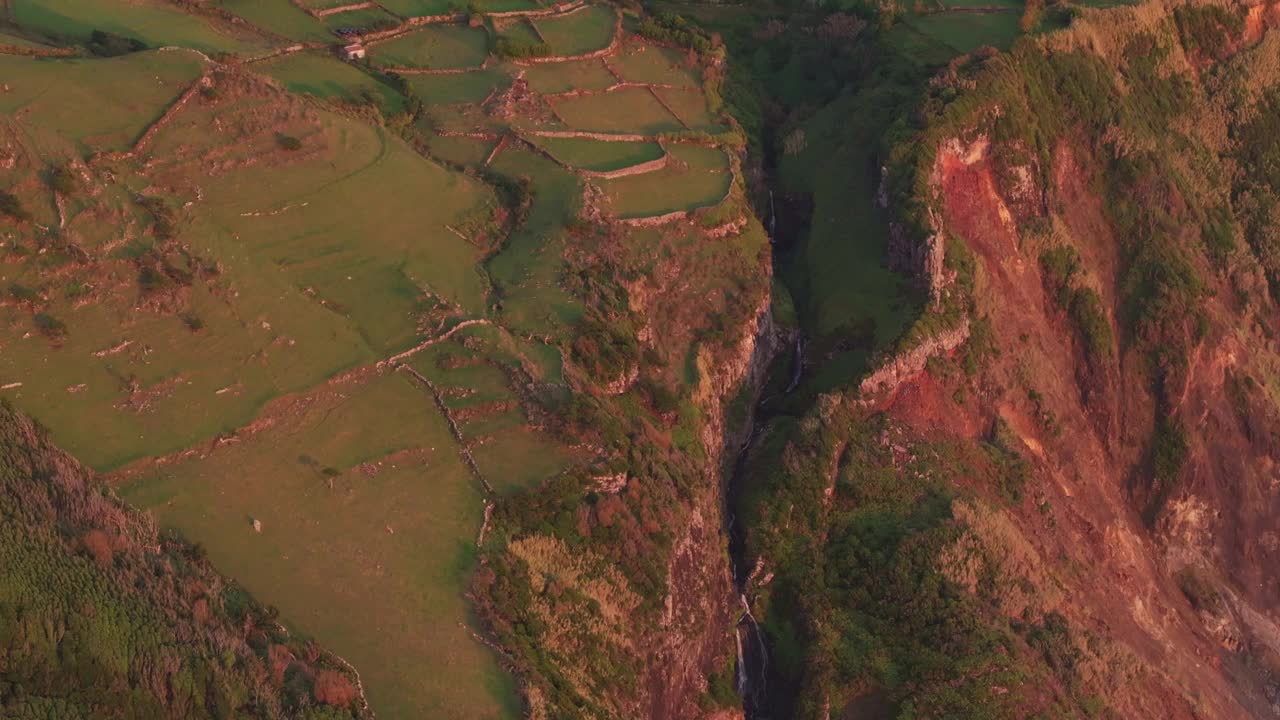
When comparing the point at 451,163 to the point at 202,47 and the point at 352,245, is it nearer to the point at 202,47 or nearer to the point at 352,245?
the point at 352,245

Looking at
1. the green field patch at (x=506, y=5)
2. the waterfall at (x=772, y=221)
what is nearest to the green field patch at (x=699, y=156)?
the waterfall at (x=772, y=221)

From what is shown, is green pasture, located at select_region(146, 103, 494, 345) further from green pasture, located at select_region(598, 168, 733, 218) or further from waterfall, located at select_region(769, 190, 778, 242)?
waterfall, located at select_region(769, 190, 778, 242)

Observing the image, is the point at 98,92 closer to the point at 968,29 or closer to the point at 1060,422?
the point at 1060,422

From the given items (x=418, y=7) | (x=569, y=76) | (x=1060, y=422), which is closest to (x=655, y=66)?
(x=569, y=76)

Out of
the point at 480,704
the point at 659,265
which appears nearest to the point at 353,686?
the point at 480,704

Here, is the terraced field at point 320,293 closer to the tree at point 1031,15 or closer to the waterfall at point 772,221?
the waterfall at point 772,221
